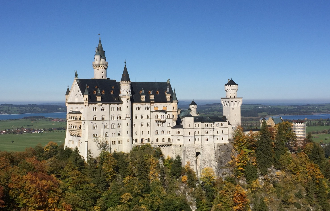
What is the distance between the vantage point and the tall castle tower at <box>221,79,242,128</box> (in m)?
86.4

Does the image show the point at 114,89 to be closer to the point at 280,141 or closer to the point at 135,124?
the point at 135,124

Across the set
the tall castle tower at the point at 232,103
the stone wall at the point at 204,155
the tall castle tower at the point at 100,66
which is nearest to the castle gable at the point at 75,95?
the tall castle tower at the point at 100,66

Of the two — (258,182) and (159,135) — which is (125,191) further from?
(258,182)

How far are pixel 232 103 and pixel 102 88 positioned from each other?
31255 mm

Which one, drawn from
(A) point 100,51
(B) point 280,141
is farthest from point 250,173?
(A) point 100,51

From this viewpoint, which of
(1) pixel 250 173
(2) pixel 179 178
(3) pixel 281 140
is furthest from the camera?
→ (3) pixel 281 140

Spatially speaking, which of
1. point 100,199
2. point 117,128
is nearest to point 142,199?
point 100,199

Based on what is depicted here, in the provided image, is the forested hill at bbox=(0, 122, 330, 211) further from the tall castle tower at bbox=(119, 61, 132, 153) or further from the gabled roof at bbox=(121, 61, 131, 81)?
the gabled roof at bbox=(121, 61, 131, 81)

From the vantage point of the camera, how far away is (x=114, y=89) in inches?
3157

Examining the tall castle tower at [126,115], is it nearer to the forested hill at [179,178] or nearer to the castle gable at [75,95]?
the forested hill at [179,178]

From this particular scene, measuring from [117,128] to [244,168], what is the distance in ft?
94.5

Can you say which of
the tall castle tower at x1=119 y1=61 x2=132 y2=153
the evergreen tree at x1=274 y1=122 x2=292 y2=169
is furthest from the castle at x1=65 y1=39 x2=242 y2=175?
the evergreen tree at x1=274 y1=122 x2=292 y2=169

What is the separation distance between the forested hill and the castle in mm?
2492

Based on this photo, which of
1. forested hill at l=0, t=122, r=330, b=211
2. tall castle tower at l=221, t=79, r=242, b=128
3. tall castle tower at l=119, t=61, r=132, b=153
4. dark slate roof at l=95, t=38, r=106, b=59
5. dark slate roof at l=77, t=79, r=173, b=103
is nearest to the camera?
forested hill at l=0, t=122, r=330, b=211
